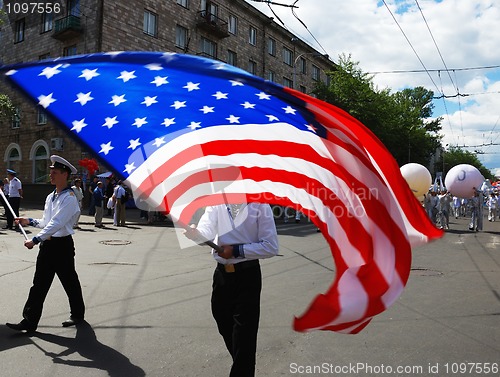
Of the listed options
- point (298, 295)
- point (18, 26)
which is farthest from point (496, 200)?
point (18, 26)

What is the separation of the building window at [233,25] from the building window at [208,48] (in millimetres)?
2468

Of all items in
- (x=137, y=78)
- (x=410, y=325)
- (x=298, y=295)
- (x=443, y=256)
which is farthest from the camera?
(x=443, y=256)

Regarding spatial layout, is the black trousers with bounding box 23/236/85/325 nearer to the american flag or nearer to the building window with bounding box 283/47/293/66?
the american flag

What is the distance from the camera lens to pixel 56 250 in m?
5.20

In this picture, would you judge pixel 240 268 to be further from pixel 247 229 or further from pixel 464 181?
pixel 464 181

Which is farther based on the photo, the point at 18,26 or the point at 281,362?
the point at 18,26

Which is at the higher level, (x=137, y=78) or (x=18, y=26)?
(x=18, y=26)

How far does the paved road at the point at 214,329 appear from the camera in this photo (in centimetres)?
412

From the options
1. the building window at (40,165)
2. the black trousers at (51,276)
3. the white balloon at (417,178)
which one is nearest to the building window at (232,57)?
the building window at (40,165)

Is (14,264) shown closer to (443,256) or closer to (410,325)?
(410,325)

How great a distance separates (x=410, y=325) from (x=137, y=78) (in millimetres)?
4125

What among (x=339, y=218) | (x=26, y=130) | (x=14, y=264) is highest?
(x=26, y=130)

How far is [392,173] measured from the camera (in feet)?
10.2

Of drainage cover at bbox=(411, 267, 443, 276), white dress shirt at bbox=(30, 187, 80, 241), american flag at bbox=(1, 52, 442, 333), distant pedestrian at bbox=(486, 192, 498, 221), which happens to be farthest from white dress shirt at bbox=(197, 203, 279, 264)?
distant pedestrian at bbox=(486, 192, 498, 221)
